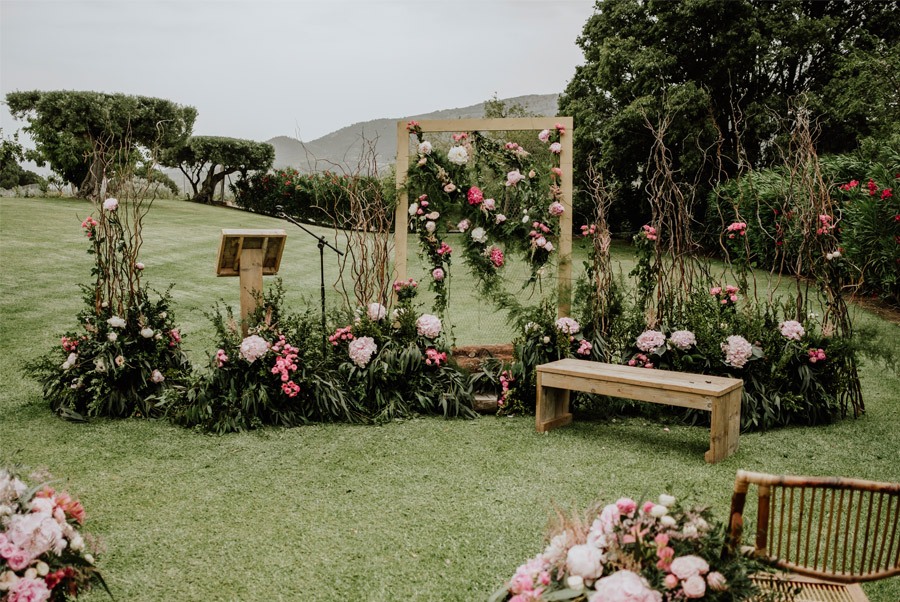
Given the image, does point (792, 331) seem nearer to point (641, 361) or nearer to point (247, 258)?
point (641, 361)

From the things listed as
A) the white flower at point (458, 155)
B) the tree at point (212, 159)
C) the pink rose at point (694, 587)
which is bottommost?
the pink rose at point (694, 587)

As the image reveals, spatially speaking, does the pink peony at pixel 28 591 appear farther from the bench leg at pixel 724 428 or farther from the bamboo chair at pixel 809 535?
the bench leg at pixel 724 428

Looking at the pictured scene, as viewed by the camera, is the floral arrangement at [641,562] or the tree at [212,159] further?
the tree at [212,159]

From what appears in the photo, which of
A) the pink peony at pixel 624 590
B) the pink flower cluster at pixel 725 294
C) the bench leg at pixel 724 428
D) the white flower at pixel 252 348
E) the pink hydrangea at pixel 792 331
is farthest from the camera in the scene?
the pink flower cluster at pixel 725 294

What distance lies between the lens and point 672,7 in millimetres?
15180

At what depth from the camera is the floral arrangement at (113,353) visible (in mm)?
4914

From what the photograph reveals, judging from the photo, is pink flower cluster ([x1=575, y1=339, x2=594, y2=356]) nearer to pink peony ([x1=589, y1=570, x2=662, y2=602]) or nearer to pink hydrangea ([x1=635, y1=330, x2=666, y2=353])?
pink hydrangea ([x1=635, y1=330, x2=666, y2=353])

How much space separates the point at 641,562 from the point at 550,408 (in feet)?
11.1

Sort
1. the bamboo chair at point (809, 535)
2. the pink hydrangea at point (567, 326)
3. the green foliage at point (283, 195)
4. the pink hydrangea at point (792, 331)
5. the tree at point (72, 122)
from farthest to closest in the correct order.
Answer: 1. the green foliage at point (283, 195)
2. the tree at point (72, 122)
3. the pink hydrangea at point (567, 326)
4. the pink hydrangea at point (792, 331)
5. the bamboo chair at point (809, 535)

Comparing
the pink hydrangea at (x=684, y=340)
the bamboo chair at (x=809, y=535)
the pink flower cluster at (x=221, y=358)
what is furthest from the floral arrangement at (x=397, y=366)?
the bamboo chair at (x=809, y=535)

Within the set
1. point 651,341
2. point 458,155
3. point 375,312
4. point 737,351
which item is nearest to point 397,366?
point 375,312

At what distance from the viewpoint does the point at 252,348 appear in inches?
187

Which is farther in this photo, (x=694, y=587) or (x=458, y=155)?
(x=458, y=155)

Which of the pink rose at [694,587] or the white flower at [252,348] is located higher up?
the pink rose at [694,587]
